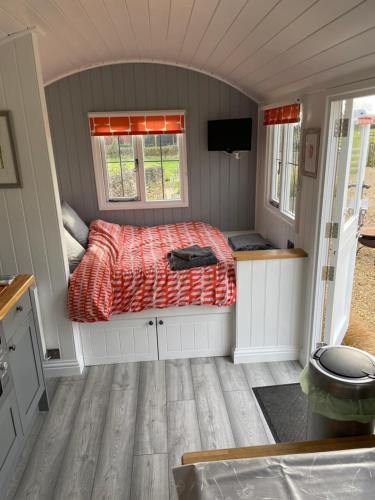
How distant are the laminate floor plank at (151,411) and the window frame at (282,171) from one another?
5.45ft

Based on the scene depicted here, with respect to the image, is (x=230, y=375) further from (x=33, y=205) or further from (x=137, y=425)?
(x=33, y=205)

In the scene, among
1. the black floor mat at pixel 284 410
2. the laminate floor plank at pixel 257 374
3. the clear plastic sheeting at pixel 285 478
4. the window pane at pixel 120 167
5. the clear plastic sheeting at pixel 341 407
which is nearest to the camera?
the clear plastic sheeting at pixel 285 478

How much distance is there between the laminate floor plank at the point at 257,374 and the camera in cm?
279

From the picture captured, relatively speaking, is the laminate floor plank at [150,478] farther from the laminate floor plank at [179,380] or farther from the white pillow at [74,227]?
the white pillow at [74,227]

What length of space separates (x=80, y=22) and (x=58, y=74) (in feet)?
5.42

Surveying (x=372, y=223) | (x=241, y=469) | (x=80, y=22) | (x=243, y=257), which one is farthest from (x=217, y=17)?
(x=372, y=223)

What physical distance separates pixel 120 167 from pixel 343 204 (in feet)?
8.45

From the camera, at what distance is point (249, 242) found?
3781mm

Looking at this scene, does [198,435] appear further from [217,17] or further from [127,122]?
[127,122]

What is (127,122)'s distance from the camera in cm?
398

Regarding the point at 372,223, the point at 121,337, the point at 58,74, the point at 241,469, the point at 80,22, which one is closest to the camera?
the point at 241,469

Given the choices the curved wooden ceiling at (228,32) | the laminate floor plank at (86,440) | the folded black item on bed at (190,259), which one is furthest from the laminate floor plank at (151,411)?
the curved wooden ceiling at (228,32)

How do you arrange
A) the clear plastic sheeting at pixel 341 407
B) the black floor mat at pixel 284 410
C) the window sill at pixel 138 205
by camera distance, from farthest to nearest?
the window sill at pixel 138 205, the black floor mat at pixel 284 410, the clear plastic sheeting at pixel 341 407

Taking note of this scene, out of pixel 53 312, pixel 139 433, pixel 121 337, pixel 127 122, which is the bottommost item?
pixel 139 433
